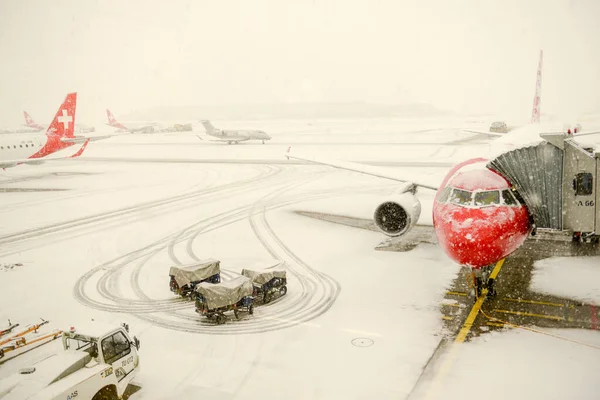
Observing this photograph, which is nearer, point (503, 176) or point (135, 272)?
point (503, 176)

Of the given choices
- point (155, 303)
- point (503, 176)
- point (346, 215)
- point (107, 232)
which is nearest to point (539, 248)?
point (503, 176)

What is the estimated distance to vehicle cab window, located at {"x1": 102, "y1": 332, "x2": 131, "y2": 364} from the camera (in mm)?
11320

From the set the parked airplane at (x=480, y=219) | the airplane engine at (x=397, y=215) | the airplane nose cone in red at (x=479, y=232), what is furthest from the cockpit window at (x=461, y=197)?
the airplane engine at (x=397, y=215)

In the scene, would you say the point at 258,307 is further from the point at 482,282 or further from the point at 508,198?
the point at 508,198

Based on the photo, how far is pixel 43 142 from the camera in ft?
158

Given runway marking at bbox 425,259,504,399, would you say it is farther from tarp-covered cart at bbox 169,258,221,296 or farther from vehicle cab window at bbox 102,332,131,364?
tarp-covered cart at bbox 169,258,221,296

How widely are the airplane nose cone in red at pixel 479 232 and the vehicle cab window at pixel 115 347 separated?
10.3 metres

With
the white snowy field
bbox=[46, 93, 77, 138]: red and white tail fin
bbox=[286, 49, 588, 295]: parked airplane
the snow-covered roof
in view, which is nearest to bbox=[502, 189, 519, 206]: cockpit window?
bbox=[286, 49, 588, 295]: parked airplane

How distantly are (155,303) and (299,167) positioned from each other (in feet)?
131

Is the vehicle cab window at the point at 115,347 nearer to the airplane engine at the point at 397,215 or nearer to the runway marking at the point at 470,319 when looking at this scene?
the runway marking at the point at 470,319

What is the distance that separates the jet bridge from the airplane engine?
4274 mm

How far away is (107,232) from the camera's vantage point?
28203 mm

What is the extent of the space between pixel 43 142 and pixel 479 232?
48399 mm

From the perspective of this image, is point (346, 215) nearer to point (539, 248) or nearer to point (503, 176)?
point (539, 248)
